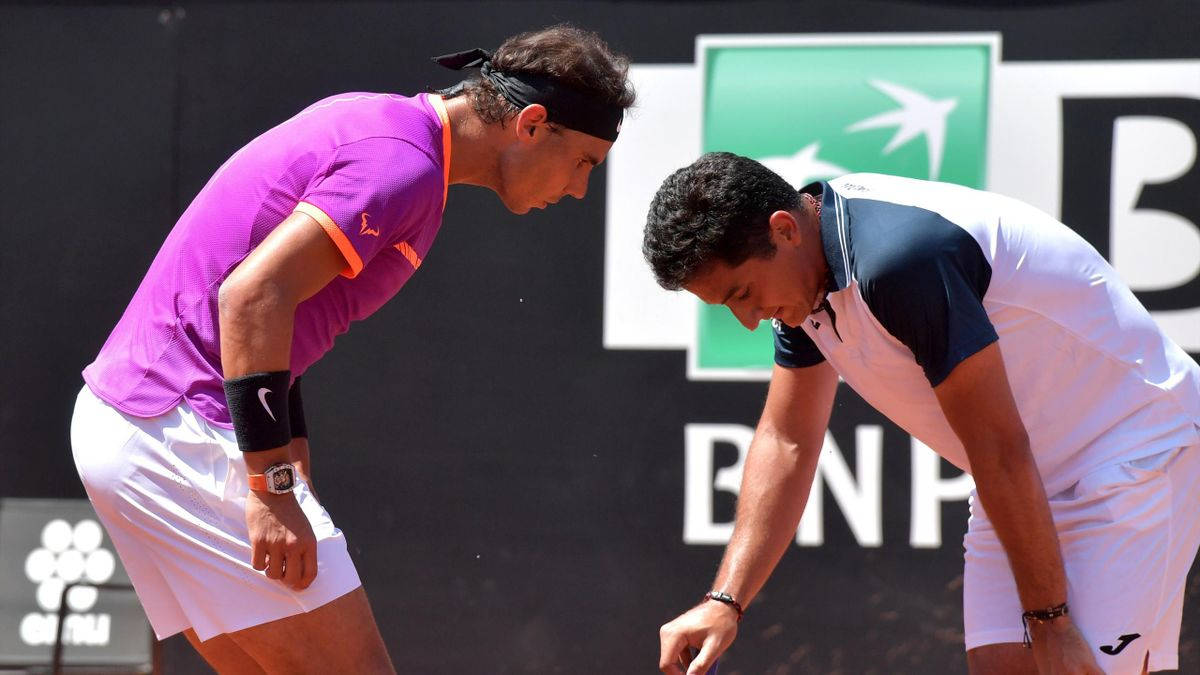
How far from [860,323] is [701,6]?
2230 millimetres

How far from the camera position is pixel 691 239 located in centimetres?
224

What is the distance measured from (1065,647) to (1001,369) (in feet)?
1.55

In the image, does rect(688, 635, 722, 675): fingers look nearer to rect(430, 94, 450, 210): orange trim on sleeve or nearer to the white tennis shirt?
the white tennis shirt

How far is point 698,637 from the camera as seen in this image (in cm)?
238

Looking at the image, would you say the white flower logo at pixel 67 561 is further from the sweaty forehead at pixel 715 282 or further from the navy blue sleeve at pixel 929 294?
the navy blue sleeve at pixel 929 294

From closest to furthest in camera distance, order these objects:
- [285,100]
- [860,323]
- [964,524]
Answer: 1. [860,323]
2. [964,524]
3. [285,100]

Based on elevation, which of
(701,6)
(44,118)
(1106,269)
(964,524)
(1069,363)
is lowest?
(964,524)

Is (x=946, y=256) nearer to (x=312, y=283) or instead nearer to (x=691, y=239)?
(x=691, y=239)

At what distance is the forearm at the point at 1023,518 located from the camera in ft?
6.96

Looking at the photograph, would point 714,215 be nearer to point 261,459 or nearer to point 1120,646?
point 261,459

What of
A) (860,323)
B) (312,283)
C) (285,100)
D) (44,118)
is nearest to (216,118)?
(285,100)

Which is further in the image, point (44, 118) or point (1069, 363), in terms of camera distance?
point (44, 118)

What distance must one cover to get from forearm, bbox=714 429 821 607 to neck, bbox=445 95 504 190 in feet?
2.52

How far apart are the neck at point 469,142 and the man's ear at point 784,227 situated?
55cm
